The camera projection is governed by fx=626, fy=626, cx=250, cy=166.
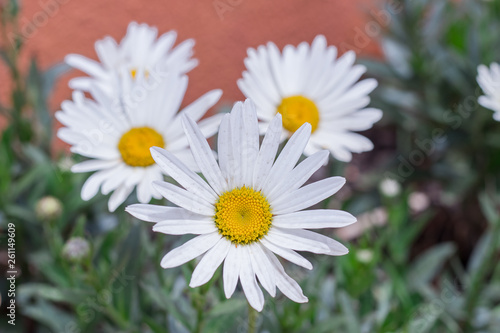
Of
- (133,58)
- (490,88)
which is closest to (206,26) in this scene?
(133,58)

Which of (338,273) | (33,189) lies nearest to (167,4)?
(33,189)

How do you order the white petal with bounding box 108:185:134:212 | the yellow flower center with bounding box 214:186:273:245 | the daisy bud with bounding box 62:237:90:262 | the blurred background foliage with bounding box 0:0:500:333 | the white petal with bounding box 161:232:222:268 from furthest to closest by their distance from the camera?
the blurred background foliage with bounding box 0:0:500:333
the daisy bud with bounding box 62:237:90:262
the white petal with bounding box 108:185:134:212
the yellow flower center with bounding box 214:186:273:245
the white petal with bounding box 161:232:222:268

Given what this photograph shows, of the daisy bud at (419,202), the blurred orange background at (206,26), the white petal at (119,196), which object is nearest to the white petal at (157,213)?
the white petal at (119,196)

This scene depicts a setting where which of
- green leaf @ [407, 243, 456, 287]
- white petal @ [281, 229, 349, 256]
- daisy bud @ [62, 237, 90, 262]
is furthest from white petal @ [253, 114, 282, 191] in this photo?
green leaf @ [407, 243, 456, 287]

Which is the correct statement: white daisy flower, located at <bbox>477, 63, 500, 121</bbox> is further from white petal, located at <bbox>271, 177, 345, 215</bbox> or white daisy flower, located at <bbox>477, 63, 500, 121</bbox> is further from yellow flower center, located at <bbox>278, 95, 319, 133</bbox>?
white petal, located at <bbox>271, 177, 345, 215</bbox>

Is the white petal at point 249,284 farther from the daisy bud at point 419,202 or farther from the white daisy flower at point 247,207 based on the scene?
the daisy bud at point 419,202

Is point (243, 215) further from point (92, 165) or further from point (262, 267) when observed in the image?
point (92, 165)
